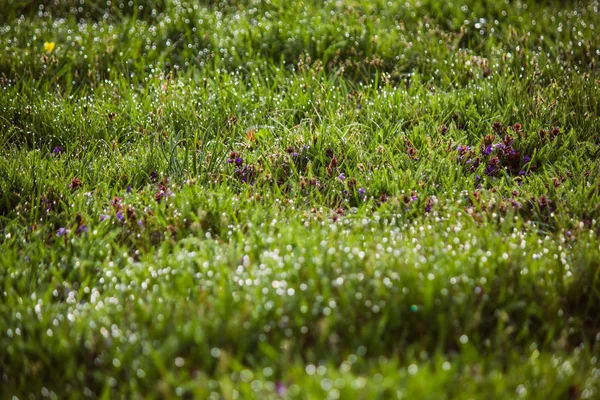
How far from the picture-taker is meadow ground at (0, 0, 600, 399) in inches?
83.2

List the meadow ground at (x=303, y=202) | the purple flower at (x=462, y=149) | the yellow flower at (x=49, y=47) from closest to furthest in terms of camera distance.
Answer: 1. the meadow ground at (x=303, y=202)
2. the purple flower at (x=462, y=149)
3. the yellow flower at (x=49, y=47)

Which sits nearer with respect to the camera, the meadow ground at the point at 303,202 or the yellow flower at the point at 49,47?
the meadow ground at the point at 303,202

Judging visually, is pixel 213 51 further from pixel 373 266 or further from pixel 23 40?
pixel 373 266

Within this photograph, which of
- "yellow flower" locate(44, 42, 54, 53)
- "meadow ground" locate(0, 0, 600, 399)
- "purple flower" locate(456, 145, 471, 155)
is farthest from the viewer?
"yellow flower" locate(44, 42, 54, 53)

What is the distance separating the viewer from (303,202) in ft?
10.6

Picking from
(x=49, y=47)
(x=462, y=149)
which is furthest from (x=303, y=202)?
(x=49, y=47)

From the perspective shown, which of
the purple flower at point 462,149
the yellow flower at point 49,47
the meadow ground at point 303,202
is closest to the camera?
the meadow ground at point 303,202

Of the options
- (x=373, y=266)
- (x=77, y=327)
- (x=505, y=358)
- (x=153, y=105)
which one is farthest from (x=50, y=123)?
(x=505, y=358)

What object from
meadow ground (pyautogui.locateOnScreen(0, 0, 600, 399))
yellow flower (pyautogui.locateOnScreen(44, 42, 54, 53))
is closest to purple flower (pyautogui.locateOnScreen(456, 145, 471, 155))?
meadow ground (pyautogui.locateOnScreen(0, 0, 600, 399))

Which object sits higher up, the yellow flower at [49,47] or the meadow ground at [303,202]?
the yellow flower at [49,47]

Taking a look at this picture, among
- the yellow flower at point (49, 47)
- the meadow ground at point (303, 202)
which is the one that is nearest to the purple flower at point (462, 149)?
the meadow ground at point (303, 202)

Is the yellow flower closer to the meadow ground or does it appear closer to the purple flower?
the meadow ground

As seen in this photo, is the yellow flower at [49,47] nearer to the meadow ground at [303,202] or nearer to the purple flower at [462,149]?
the meadow ground at [303,202]

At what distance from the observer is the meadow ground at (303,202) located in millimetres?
2113
